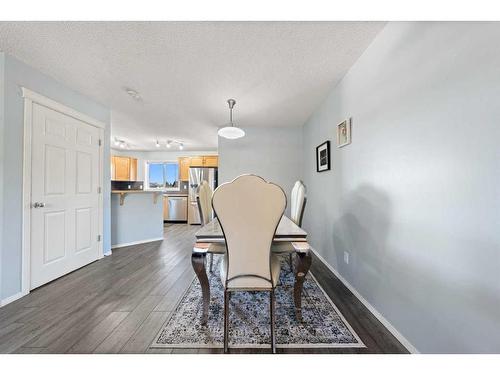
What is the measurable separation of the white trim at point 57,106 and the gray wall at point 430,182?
3.26 meters

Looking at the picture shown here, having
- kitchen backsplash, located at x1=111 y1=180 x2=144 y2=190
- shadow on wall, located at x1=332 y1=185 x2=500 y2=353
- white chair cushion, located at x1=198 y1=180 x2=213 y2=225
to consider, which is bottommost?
shadow on wall, located at x1=332 y1=185 x2=500 y2=353

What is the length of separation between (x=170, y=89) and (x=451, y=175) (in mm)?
2834

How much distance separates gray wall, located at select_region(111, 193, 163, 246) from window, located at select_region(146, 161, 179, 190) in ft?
9.89

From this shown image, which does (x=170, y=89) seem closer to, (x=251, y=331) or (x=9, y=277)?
(x=9, y=277)

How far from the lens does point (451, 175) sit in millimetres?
1041

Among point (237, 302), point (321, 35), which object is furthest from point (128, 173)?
point (321, 35)

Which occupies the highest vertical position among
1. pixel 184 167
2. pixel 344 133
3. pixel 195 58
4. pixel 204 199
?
pixel 195 58

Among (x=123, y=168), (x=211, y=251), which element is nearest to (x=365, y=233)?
(x=211, y=251)

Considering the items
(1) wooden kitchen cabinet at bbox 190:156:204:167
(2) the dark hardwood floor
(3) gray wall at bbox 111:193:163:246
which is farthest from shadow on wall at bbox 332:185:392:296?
(1) wooden kitchen cabinet at bbox 190:156:204:167

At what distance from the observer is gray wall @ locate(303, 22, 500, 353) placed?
2.92 ft

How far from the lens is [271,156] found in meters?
4.38

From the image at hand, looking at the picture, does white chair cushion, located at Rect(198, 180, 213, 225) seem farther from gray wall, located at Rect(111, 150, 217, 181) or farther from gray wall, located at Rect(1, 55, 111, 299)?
gray wall, located at Rect(111, 150, 217, 181)

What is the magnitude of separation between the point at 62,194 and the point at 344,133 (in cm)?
335

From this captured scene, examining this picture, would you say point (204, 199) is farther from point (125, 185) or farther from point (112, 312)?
point (125, 185)
